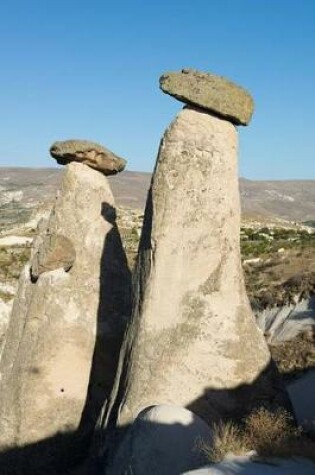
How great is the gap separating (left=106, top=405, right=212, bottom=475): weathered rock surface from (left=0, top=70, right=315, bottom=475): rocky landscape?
0.04 feet

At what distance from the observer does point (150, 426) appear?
5457 millimetres

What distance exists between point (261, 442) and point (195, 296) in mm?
1830

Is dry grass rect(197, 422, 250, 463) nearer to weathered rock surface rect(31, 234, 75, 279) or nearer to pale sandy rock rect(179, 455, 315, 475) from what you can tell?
pale sandy rock rect(179, 455, 315, 475)

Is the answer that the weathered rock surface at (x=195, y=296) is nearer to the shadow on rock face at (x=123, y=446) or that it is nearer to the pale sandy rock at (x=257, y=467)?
the shadow on rock face at (x=123, y=446)

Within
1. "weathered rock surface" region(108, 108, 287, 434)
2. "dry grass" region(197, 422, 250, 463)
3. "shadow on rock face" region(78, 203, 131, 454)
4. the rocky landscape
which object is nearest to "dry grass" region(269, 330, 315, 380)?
the rocky landscape

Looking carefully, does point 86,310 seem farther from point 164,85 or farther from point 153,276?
point 164,85

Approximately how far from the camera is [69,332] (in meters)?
8.09

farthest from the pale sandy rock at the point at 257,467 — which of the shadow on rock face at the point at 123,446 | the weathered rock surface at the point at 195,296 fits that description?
the weathered rock surface at the point at 195,296

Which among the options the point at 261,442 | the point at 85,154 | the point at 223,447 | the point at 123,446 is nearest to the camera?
the point at 223,447

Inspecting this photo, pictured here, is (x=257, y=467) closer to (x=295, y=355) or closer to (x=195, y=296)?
(x=195, y=296)

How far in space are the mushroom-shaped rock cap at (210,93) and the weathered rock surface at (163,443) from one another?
320 cm

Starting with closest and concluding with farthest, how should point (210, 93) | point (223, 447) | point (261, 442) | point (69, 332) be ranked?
point (223, 447) < point (261, 442) < point (210, 93) < point (69, 332)

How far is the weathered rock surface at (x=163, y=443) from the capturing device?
5277 millimetres

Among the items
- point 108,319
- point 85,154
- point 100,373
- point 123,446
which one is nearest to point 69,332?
point 108,319
